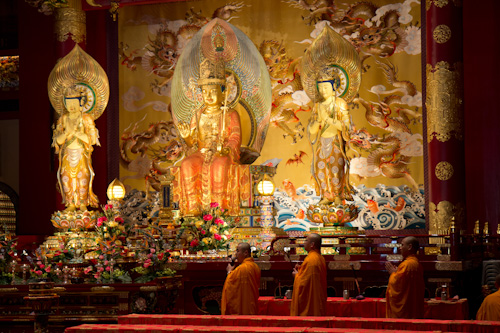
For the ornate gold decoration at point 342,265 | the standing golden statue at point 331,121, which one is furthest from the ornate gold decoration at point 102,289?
the standing golden statue at point 331,121

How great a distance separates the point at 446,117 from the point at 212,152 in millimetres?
2723

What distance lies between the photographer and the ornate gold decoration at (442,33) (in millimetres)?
9336

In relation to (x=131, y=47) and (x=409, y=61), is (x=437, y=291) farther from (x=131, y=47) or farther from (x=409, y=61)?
(x=131, y=47)

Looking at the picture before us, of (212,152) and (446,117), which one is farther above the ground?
(446,117)

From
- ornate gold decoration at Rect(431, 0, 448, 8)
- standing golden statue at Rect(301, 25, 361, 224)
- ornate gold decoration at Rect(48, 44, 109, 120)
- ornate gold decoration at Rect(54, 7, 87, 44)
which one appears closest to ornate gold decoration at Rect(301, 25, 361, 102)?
standing golden statue at Rect(301, 25, 361, 224)

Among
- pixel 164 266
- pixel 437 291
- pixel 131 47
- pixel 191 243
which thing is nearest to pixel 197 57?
pixel 131 47

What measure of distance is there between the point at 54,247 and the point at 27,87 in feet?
9.11

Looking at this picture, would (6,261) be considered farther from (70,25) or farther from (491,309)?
(70,25)

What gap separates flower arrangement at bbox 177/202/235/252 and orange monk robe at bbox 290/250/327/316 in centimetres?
245

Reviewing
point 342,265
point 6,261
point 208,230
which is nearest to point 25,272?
point 6,261

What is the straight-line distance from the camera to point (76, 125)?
9.91 metres

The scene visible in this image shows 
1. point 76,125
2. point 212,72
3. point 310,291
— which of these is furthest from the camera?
point 76,125

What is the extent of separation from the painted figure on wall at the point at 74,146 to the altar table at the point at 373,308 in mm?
4279

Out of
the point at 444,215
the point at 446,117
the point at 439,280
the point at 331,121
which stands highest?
the point at 446,117
